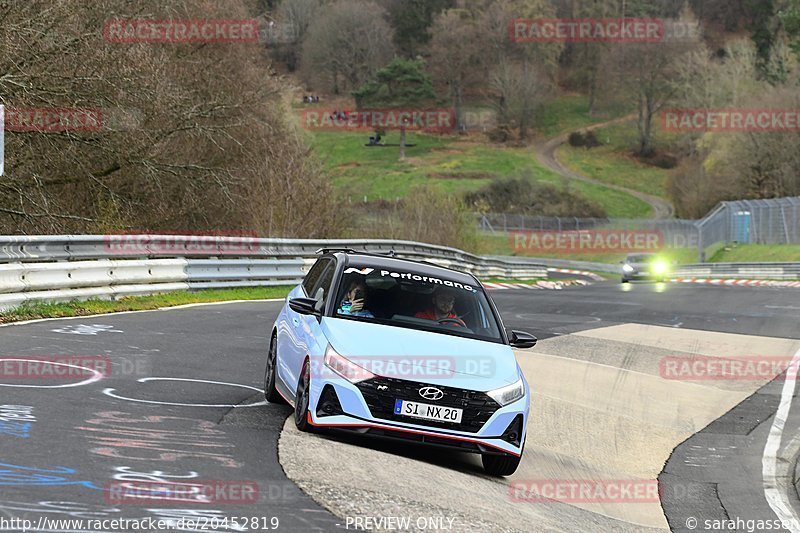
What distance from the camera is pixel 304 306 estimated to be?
32.3 ft

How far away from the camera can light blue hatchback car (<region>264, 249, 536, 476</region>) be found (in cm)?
866

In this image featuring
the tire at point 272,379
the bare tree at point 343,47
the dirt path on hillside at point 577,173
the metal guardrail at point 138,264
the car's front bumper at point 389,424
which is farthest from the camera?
the bare tree at point 343,47

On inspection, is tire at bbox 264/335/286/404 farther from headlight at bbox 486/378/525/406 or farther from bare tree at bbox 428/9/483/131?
bare tree at bbox 428/9/483/131

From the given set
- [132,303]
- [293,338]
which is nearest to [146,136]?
[132,303]

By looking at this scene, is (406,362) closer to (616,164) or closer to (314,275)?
(314,275)

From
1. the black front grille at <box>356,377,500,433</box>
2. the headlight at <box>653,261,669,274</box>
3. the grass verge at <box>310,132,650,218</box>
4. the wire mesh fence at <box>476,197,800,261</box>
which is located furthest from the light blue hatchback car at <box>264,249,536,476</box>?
the grass verge at <box>310,132,650,218</box>

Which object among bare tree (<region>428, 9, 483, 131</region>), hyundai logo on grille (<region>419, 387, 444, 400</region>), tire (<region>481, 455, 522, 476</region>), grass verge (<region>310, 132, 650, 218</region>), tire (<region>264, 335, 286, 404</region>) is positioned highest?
bare tree (<region>428, 9, 483, 131</region>)

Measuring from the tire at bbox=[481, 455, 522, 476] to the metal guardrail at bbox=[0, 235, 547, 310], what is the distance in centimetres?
901

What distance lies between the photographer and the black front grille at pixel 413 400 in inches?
340

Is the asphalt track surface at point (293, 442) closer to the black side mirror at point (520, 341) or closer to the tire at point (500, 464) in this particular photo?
the tire at point (500, 464)

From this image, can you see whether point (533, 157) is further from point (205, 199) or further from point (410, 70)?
point (205, 199)

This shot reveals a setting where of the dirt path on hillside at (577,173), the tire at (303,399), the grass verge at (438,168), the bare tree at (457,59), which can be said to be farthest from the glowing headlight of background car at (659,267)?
the bare tree at (457,59)

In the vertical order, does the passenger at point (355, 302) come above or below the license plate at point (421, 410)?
above

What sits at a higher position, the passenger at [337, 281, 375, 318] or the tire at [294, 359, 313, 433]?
the passenger at [337, 281, 375, 318]
